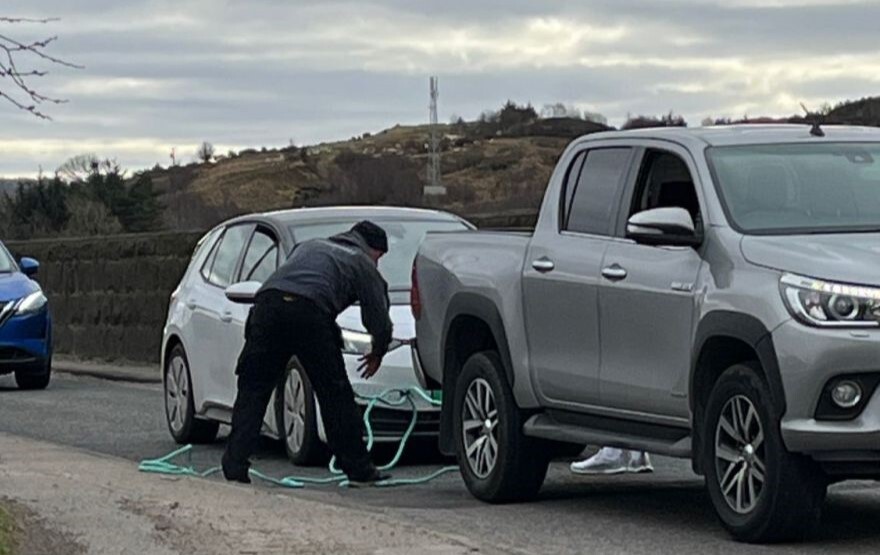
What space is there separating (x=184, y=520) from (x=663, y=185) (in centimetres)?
294

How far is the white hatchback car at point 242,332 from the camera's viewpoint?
13.7 meters

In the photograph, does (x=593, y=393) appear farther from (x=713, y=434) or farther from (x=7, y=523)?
(x=7, y=523)

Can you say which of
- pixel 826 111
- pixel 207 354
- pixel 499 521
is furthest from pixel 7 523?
pixel 826 111

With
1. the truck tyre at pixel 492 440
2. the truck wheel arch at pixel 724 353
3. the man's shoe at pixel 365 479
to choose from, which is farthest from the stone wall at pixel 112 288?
the truck wheel arch at pixel 724 353

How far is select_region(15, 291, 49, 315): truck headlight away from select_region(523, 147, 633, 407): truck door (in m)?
11.4

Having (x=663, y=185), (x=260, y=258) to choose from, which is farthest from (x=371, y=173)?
(x=663, y=185)

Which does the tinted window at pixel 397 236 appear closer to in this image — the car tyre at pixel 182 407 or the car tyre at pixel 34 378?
the car tyre at pixel 182 407

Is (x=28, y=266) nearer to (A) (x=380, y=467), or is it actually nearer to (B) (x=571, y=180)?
(A) (x=380, y=467)

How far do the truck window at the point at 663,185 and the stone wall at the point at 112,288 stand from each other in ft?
52.3

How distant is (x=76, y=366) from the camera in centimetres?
2845

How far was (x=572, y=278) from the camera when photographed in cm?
1114

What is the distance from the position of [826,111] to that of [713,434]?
8.24 meters

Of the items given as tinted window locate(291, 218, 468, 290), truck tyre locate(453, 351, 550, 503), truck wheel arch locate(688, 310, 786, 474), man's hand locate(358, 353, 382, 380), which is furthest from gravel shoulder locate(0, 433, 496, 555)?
tinted window locate(291, 218, 468, 290)

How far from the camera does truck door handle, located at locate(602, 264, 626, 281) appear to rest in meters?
10.7
